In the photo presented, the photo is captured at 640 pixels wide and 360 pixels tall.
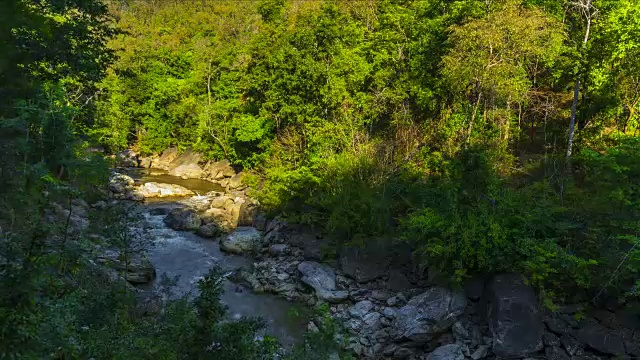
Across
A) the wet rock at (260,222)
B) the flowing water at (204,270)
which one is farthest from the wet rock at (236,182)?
the wet rock at (260,222)

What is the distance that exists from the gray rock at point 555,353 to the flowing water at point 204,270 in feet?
21.3

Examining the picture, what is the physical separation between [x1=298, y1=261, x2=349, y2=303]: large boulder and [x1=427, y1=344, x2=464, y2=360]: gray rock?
13.1 feet

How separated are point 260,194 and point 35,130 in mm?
11846

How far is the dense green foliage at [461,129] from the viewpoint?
41.0 feet

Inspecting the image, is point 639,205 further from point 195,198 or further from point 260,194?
point 195,198

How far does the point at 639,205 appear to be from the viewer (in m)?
11.4

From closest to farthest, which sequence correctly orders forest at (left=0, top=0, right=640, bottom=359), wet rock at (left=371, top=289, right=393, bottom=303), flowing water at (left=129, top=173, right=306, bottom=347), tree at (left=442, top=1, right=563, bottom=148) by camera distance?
forest at (left=0, top=0, right=640, bottom=359) < flowing water at (left=129, top=173, right=306, bottom=347) < wet rock at (left=371, top=289, right=393, bottom=303) < tree at (left=442, top=1, right=563, bottom=148)

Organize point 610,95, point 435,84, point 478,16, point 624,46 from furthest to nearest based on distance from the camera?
point 435,84 < point 478,16 < point 610,95 < point 624,46

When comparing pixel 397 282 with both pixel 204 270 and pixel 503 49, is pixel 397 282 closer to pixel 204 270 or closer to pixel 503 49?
pixel 204 270

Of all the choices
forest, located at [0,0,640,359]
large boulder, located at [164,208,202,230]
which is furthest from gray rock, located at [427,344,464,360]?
large boulder, located at [164,208,202,230]

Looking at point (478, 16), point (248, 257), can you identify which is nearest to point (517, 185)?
point (478, 16)

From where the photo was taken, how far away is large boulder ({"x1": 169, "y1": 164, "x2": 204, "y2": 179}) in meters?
32.6

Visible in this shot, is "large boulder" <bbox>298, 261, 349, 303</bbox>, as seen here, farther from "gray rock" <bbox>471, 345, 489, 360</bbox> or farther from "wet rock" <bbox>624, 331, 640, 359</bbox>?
"wet rock" <bbox>624, 331, 640, 359</bbox>

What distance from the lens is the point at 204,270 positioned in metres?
17.3
